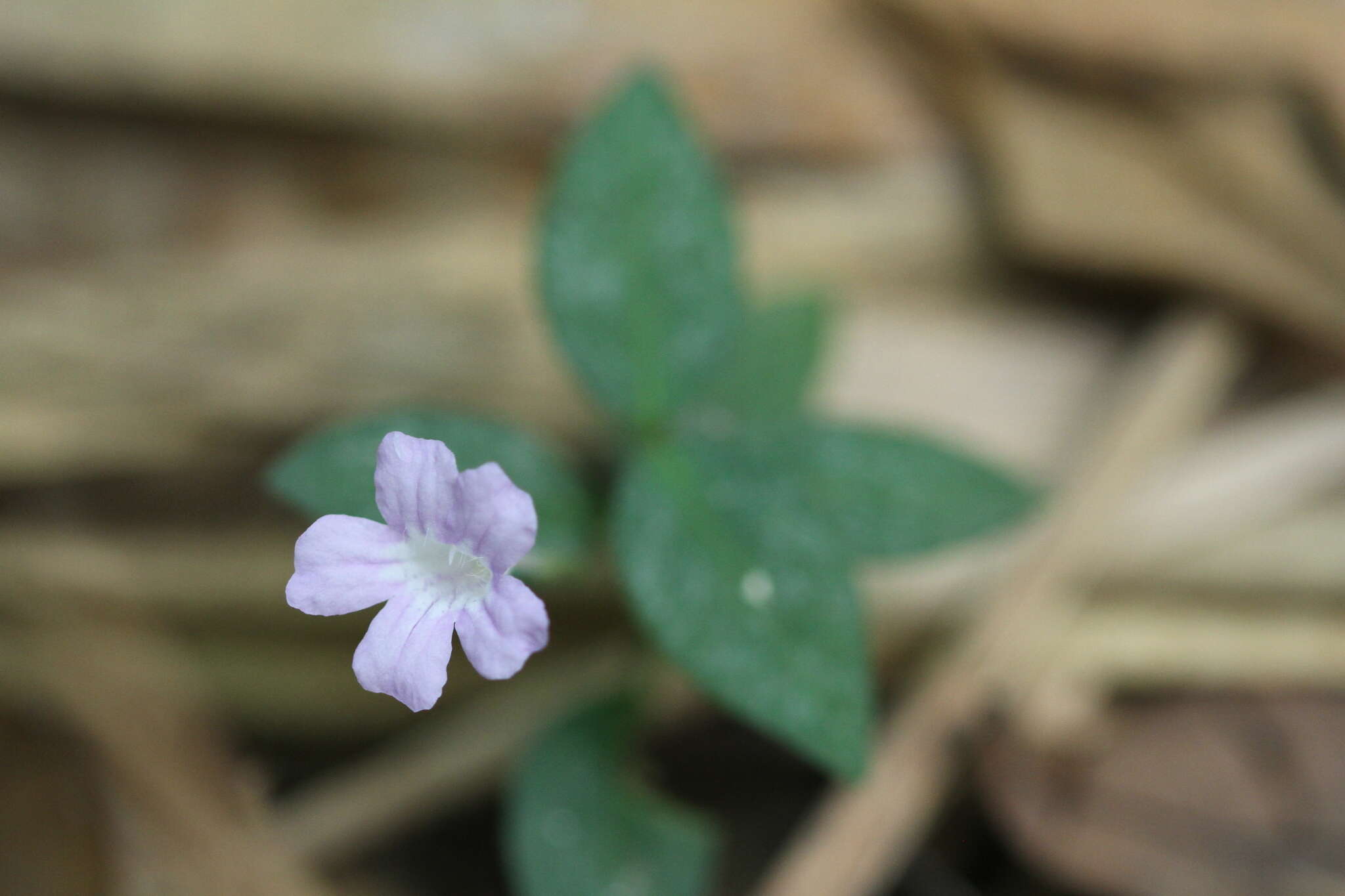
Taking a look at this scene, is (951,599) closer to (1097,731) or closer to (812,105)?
(1097,731)

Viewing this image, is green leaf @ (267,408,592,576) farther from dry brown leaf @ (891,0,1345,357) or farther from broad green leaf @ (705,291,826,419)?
dry brown leaf @ (891,0,1345,357)

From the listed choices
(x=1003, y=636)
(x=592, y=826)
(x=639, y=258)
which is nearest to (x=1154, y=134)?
(x=1003, y=636)

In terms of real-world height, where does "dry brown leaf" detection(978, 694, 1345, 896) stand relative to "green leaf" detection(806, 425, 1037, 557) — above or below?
below

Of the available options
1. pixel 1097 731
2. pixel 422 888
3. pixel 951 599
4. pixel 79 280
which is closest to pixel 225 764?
pixel 422 888

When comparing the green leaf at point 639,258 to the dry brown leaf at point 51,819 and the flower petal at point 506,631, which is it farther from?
the dry brown leaf at point 51,819

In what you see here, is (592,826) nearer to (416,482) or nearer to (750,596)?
(750,596)

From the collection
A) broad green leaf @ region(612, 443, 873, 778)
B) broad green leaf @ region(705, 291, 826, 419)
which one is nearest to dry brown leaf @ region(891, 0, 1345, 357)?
broad green leaf @ region(705, 291, 826, 419)
